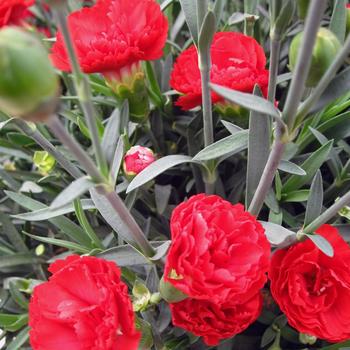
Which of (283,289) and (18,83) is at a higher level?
(18,83)

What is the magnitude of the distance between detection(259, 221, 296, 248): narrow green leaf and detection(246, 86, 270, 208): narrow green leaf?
0.05m

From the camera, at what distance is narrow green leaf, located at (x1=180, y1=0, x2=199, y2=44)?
0.47 meters

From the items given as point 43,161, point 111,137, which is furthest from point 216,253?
point 43,161

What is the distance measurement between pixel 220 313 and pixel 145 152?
20 cm

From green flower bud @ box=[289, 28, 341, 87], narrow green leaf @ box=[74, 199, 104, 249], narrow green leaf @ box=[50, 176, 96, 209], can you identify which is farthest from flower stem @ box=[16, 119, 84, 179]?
green flower bud @ box=[289, 28, 341, 87]

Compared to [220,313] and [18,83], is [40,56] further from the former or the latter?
[220,313]

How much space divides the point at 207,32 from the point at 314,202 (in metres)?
0.19

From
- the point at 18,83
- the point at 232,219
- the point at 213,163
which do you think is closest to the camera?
the point at 18,83

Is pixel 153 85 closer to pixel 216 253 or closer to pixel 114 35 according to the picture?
pixel 114 35

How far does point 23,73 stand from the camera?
9.3 inches

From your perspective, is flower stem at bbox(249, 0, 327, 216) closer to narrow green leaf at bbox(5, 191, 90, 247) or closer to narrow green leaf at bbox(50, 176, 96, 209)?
narrow green leaf at bbox(50, 176, 96, 209)

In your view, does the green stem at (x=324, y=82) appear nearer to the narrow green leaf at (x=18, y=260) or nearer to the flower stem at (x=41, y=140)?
the flower stem at (x=41, y=140)

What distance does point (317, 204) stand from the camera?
0.47 meters

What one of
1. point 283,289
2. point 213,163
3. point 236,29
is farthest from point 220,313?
point 236,29
